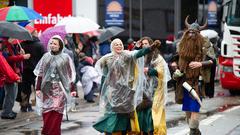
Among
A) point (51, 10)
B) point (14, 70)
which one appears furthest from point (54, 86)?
point (51, 10)

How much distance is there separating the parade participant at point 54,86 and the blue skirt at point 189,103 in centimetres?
177

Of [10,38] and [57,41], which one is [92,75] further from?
[57,41]

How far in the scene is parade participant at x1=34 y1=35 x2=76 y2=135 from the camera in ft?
33.5

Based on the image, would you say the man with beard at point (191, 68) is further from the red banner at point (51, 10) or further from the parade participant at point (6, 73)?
the red banner at point (51, 10)

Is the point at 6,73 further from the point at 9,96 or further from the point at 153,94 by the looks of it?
the point at 153,94

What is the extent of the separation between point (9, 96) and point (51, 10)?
8.98 meters

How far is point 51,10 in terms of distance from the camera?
21719mm

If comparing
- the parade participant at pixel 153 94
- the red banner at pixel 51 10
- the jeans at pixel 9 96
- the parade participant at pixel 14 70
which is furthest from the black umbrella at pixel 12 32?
the red banner at pixel 51 10

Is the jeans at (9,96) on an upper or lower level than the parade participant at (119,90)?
lower

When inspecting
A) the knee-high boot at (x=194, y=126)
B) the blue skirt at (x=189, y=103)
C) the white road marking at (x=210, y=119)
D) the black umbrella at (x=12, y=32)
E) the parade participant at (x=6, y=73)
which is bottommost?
the white road marking at (x=210, y=119)

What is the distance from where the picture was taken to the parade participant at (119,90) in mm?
9219

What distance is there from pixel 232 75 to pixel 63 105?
813 cm

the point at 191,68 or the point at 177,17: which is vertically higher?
the point at 177,17

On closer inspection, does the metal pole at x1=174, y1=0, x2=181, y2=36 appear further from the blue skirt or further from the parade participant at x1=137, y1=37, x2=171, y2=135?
the parade participant at x1=137, y1=37, x2=171, y2=135
